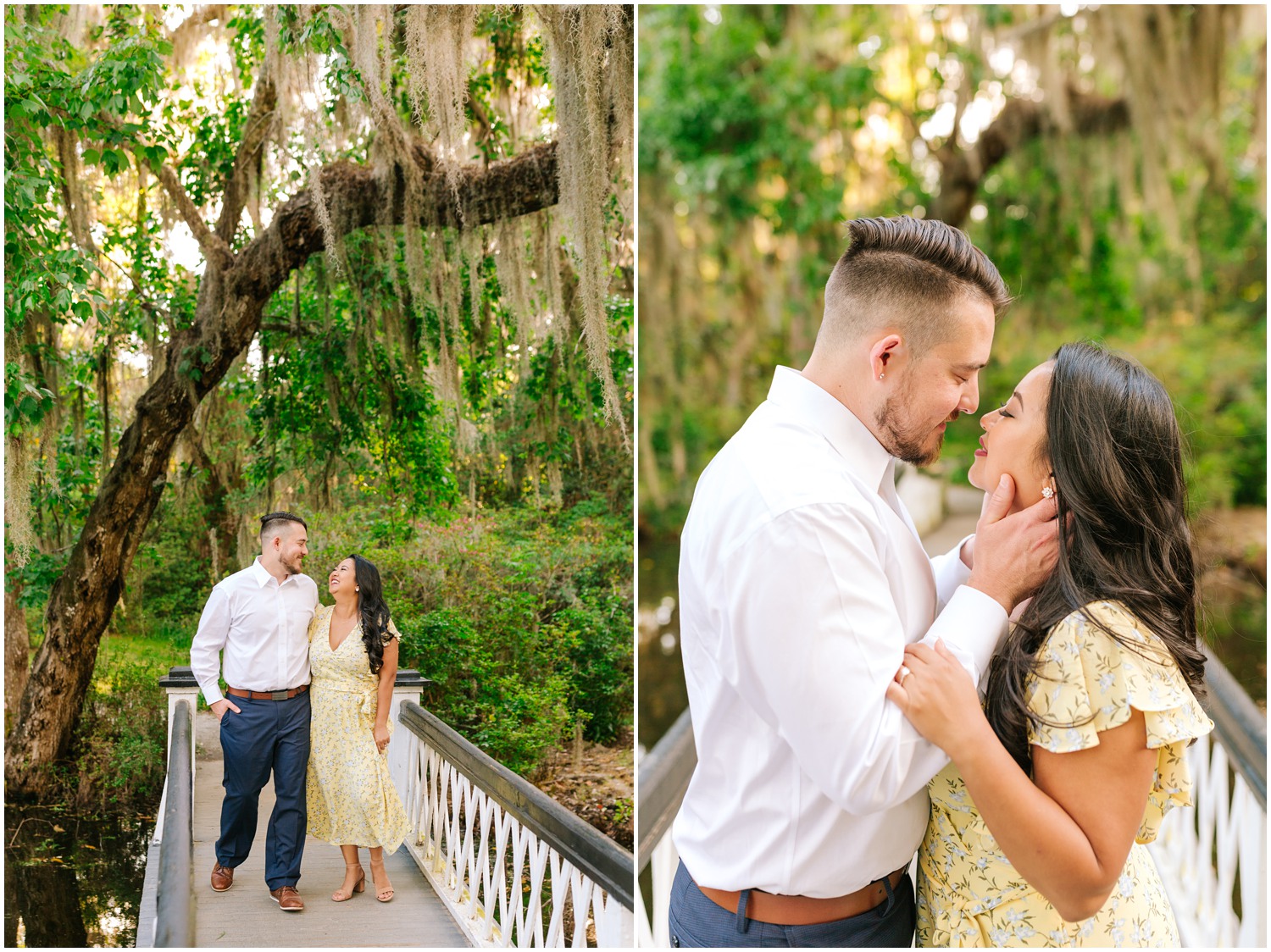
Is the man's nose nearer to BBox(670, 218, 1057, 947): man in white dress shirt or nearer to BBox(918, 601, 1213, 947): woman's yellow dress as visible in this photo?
BBox(670, 218, 1057, 947): man in white dress shirt

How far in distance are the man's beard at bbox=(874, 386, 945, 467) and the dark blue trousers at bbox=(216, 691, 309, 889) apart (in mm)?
1525

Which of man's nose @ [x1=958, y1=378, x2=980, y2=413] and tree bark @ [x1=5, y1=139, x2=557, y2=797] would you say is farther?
tree bark @ [x1=5, y1=139, x2=557, y2=797]

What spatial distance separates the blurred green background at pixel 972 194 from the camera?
16.5ft

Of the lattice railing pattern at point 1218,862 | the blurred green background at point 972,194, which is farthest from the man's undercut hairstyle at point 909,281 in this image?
the blurred green background at point 972,194

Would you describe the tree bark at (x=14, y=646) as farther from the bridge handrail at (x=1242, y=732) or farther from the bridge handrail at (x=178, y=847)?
the bridge handrail at (x=1242, y=732)

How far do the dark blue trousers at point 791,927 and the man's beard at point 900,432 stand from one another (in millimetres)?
562

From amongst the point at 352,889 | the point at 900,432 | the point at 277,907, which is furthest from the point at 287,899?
the point at 900,432

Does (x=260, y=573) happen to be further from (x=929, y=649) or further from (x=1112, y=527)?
(x=1112, y=527)

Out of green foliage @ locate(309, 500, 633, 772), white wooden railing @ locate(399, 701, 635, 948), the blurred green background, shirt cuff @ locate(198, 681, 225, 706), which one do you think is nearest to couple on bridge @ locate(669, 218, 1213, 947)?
white wooden railing @ locate(399, 701, 635, 948)

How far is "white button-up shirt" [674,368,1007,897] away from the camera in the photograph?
35.7 inches

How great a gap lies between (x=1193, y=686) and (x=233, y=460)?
193 cm

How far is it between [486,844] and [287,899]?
0.45 metres

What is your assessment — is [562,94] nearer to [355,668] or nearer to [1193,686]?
[355,668]

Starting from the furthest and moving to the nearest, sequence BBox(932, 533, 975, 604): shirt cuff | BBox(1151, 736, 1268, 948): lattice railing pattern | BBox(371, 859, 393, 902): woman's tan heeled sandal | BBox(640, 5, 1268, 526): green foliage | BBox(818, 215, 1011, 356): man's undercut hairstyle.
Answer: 1. BBox(640, 5, 1268, 526): green foliage
2. BBox(371, 859, 393, 902): woman's tan heeled sandal
3. BBox(1151, 736, 1268, 948): lattice railing pattern
4. BBox(932, 533, 975, 604): shirt cuff
5. BBox(818, 215, 1011, 356): man's undercut hairstyle
